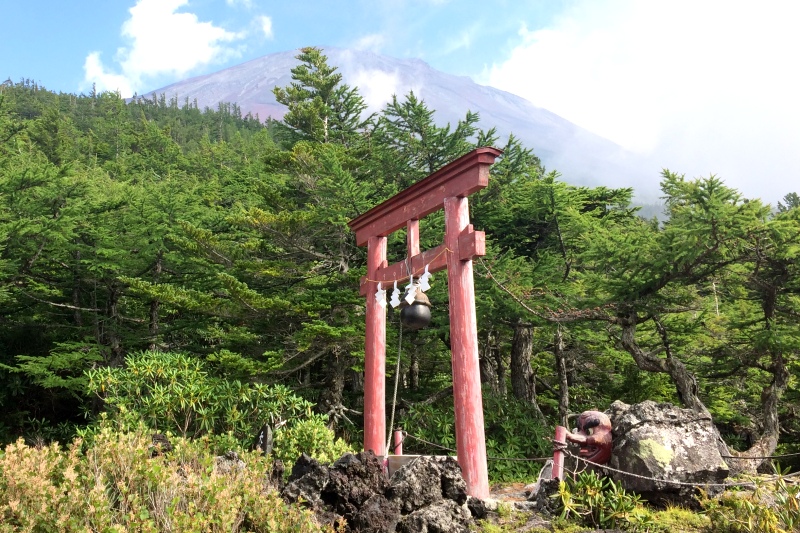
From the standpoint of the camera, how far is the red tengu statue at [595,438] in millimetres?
6543

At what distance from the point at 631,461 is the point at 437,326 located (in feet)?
19.7

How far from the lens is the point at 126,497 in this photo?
4.21 metres

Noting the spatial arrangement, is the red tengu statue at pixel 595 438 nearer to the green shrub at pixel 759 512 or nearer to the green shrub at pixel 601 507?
the green shrub at pixel 601 507

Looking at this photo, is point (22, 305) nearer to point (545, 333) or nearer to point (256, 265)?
point (256, 265)

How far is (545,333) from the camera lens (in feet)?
46.1

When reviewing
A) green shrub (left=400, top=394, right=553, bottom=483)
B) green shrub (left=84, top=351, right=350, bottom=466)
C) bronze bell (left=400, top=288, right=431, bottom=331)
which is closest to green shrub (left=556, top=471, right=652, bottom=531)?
bronze bell (left=400, top=288, right=431, bottom=331)

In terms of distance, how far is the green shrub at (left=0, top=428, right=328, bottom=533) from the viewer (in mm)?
3621

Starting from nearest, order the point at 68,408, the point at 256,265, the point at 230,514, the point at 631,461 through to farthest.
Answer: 1. the point at 230,514
2. the point at 631,461
3. the point at 256,265
4. the point at 68,408

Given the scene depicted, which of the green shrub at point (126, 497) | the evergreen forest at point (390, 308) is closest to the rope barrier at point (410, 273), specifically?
the evergreen forest at point (390, 308)

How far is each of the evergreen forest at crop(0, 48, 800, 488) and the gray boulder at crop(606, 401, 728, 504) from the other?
268 centimetres

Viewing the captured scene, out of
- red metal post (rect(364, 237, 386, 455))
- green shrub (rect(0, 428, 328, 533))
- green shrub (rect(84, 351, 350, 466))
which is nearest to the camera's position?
green shrub (rect(0, 428, 328, 533))

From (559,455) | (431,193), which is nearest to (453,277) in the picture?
(431,193)

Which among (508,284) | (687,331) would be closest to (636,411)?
(508,284)

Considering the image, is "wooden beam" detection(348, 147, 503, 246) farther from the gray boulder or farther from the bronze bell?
the gray boulder
